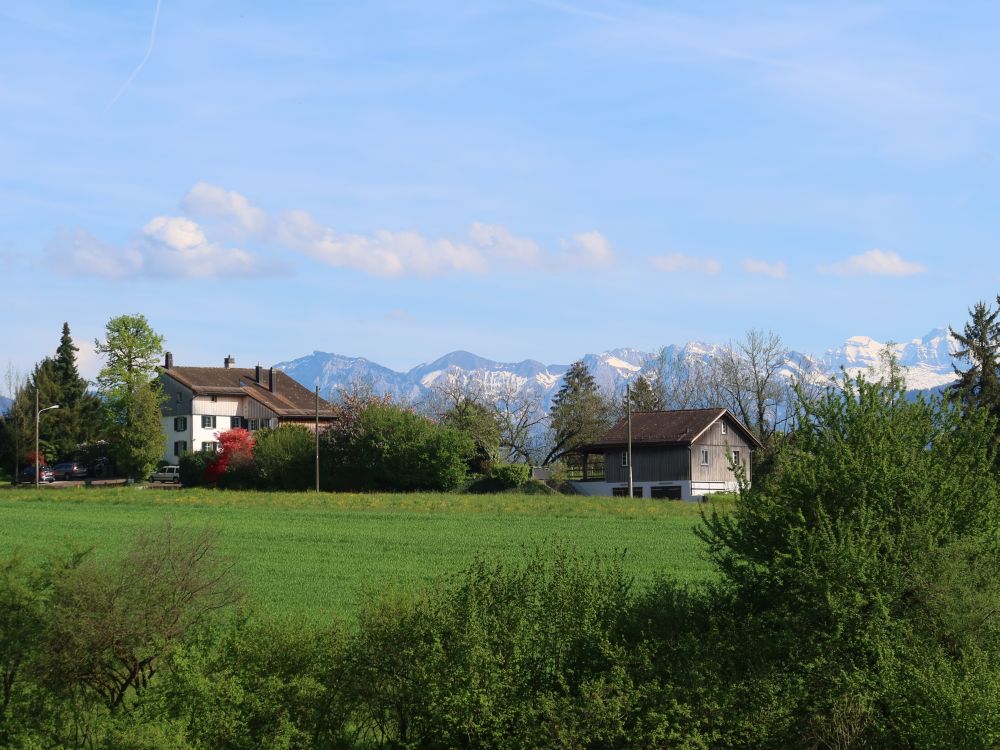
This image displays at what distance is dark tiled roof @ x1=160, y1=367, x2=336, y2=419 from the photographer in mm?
97500

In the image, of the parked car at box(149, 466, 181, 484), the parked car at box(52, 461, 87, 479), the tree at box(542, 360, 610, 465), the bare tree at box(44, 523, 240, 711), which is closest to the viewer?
the bare tree at box(44, 523, 240, 711)

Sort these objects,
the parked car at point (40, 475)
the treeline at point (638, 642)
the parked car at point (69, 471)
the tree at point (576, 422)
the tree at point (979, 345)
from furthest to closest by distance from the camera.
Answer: the tree at point (576, 422)
the parked car at point (69, 471)
the parked car at point (40, 475)
the tree at point (979, 345)
the treeline at point (638, 642)

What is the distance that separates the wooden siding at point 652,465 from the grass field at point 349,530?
600 inches

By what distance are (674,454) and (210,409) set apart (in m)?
45.2

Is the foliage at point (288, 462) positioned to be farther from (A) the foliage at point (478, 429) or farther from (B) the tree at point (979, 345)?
(B) the tree at point (979, 345)

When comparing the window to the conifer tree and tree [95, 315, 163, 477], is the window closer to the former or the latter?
the conifer tree

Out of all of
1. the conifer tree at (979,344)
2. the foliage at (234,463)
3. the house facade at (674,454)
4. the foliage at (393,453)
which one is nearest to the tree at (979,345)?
the conifer tree at (979,344)

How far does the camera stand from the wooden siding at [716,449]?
7144cm

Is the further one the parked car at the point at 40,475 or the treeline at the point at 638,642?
the parked car at the point at 40,475

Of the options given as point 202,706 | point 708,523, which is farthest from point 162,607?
point 708,523

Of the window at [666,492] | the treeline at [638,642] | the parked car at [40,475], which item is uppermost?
the parked car at [40,475]

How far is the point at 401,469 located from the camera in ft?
224

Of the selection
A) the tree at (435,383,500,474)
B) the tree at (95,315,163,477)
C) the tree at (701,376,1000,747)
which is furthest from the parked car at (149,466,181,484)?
the tree at (701,376,1000,747)

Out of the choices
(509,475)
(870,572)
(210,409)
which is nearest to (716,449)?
(509,475)
